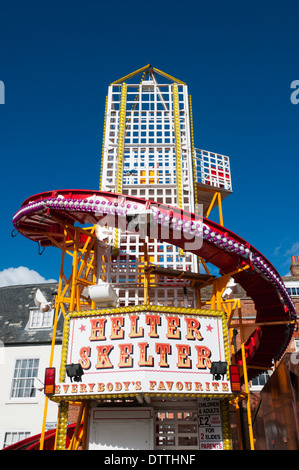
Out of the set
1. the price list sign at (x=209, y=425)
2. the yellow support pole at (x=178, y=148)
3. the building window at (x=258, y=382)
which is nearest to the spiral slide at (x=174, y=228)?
the yellow support pole at (x=178, y=148)

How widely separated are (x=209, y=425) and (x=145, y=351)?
2920 mm

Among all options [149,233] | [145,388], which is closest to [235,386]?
[145,388]

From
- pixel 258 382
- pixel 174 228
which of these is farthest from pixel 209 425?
pixel 258 382

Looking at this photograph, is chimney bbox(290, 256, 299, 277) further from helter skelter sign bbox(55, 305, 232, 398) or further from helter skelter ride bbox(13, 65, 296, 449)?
helter skelter sign bbox(55, 305, 232, 398)

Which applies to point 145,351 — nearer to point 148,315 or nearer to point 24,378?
point 148,315

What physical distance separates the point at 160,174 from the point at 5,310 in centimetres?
1191

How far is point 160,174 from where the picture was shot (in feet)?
54.4

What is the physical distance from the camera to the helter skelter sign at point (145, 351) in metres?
10.8

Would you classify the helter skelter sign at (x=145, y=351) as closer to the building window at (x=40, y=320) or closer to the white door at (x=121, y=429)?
the white door at (x=121, y=429)

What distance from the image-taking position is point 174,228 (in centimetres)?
1192

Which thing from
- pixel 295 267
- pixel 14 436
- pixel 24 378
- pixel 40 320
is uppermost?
pixel 295 267

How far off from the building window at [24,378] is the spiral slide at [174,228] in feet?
26.0

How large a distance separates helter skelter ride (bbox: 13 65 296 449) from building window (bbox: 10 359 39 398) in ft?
14.8

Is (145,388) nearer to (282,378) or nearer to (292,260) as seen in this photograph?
(282,378)
